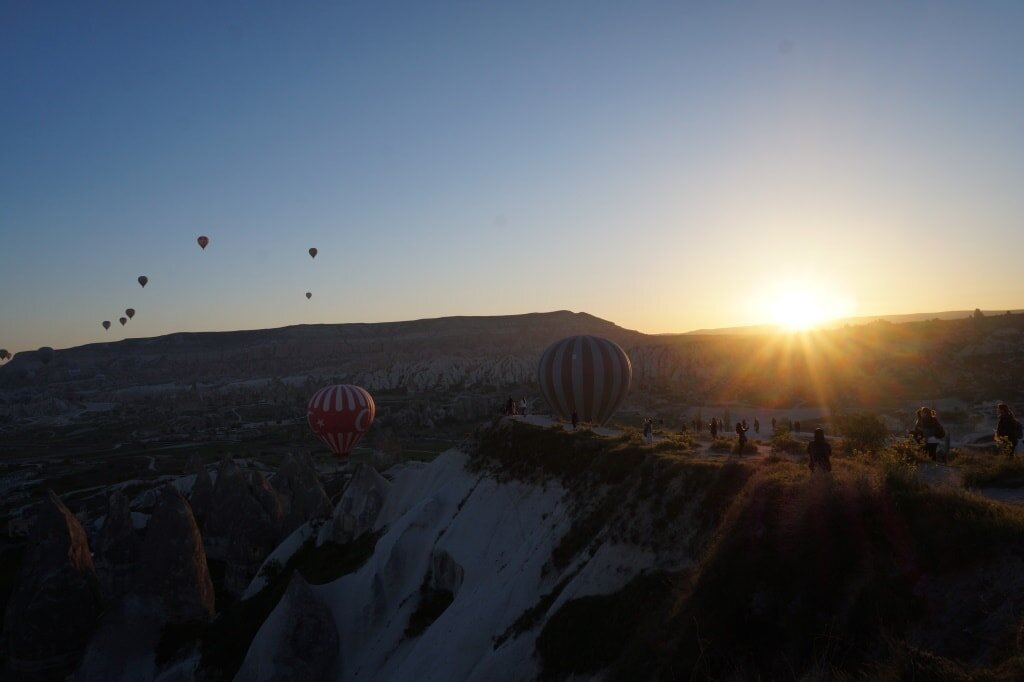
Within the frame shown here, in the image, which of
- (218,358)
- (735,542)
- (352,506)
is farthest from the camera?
(218,358)

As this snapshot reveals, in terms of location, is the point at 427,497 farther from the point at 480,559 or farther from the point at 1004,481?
the point at 1004,481

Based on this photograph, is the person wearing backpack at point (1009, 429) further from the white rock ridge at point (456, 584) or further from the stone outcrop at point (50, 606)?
the stone outcrop at point (50, 606)

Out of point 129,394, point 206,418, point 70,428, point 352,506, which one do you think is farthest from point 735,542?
point 129,394

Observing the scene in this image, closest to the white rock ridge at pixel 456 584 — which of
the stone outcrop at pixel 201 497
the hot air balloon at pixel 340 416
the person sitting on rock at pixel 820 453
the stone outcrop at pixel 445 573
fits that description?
the stone outcrop at pixel 445 573

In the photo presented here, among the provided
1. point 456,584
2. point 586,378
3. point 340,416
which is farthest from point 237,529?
point 586,378

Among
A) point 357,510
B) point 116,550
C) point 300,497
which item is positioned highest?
point 357,510

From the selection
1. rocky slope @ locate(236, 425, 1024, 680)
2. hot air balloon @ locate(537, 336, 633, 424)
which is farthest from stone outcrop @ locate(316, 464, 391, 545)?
hot air balloon @ locate(537, 336, 633, 424)

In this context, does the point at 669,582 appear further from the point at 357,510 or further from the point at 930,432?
the point at 357,510
